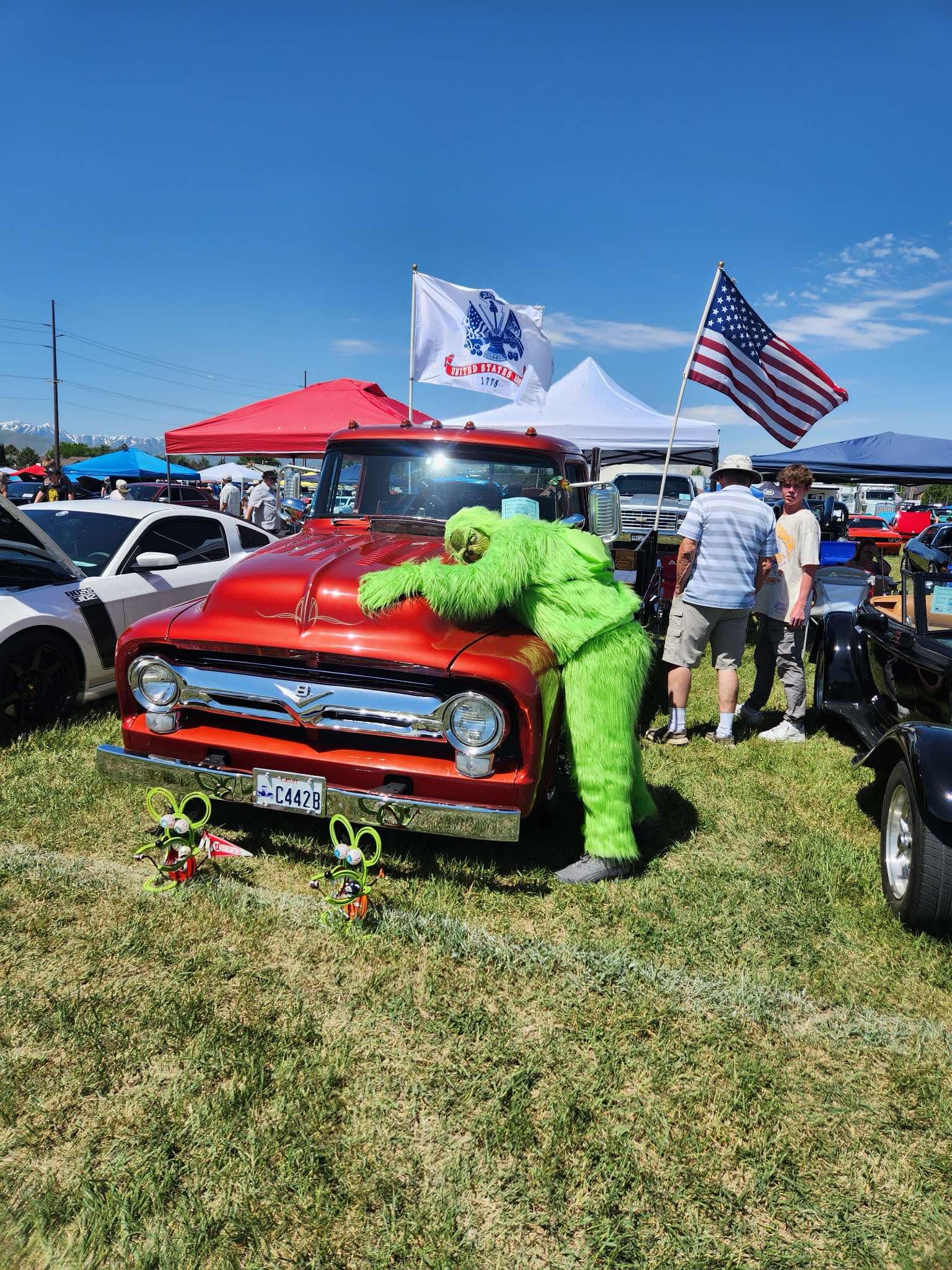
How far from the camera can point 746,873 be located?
3.72 m

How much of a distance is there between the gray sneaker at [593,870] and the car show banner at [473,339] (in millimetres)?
5936

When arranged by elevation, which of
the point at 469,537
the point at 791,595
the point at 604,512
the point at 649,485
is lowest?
the point at 791,595

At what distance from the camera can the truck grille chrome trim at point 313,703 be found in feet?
9.91

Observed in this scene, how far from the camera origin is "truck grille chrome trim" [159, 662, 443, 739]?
302 centimetres

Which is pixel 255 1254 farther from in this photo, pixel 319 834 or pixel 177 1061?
pixel 319 834

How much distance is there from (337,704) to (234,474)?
3222 cm

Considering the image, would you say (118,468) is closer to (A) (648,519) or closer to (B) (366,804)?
(A) (648,519)

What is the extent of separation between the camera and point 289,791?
309 cm

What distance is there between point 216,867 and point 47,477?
16.5 metres

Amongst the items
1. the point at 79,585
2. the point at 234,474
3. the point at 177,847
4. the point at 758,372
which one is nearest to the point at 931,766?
the point at 177,847

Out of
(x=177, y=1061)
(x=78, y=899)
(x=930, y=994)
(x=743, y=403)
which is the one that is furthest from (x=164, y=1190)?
(x=743, y=403)

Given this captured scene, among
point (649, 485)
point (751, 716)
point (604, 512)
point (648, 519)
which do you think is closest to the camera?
point (604, 512)

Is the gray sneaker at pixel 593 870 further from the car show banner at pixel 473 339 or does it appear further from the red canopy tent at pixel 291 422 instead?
the red canopy tent at pixel 291 422

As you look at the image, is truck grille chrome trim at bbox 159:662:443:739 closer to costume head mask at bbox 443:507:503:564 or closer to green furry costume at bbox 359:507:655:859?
green furry costume at bbox 359:507:655:859
